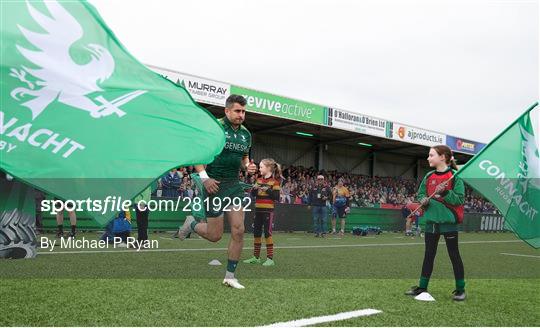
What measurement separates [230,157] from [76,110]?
9.36 ft

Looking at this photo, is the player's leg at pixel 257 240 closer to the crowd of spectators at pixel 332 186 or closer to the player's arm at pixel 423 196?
the crowd of spectators at pixel 332 186

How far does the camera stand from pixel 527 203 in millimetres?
6582

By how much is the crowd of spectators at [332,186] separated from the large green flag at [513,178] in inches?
266

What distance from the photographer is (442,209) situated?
5938 millimetres

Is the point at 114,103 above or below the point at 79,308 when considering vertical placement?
above

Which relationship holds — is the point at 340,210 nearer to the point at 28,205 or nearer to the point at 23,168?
the point at 28,205

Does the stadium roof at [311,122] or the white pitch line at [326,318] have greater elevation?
the stadium roof at [311,122]

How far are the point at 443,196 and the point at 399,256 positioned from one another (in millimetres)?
5787

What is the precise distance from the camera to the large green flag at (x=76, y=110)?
3.18 metres

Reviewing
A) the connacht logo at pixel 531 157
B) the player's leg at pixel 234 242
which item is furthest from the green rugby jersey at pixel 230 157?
the connacht logo at pixel 531 157

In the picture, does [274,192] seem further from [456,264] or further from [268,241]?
[456,264]

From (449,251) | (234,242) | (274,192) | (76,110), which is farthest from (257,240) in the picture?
(76,110)

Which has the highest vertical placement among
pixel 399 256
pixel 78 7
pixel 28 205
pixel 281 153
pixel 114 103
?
pixel 281 153

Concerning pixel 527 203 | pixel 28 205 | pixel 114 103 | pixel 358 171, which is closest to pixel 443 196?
pixel 527 203
